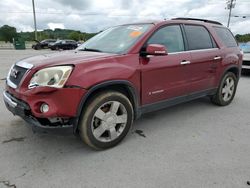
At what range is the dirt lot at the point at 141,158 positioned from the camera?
2.46 metres

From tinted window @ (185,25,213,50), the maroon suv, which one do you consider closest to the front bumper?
the maroon suv

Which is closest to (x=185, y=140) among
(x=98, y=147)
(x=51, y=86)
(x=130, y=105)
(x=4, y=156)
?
(x=130, y=105)

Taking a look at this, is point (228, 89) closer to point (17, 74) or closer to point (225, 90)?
point (225, 90)

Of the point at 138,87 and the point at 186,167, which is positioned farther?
the point at 138,87

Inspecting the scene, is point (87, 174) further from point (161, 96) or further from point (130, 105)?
point (161, 96)

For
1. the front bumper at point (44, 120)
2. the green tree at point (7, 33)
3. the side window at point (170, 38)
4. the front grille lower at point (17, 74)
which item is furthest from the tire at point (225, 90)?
the green tree at point (7, 33)

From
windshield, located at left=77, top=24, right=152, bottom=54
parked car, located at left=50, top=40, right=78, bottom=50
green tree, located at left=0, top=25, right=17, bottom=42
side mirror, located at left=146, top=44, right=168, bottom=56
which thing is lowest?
side mirror, located at left=146, top=44, right=168, bottom=56

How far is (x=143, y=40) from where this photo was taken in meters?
3.30

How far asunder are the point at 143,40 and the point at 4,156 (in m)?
2.38

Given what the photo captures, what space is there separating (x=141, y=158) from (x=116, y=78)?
1048mm

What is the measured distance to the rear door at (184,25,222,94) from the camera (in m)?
3.98

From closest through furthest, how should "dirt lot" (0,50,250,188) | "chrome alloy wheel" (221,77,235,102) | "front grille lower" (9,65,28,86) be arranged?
"dirt lot" (0,50,250,188) < "front grille lower" (9,65,28,86) < "chrome alloy wheel" (221,77,235,102)

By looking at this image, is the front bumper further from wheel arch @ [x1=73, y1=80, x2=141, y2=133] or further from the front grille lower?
the front grille lower

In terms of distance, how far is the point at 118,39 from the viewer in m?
3.62
